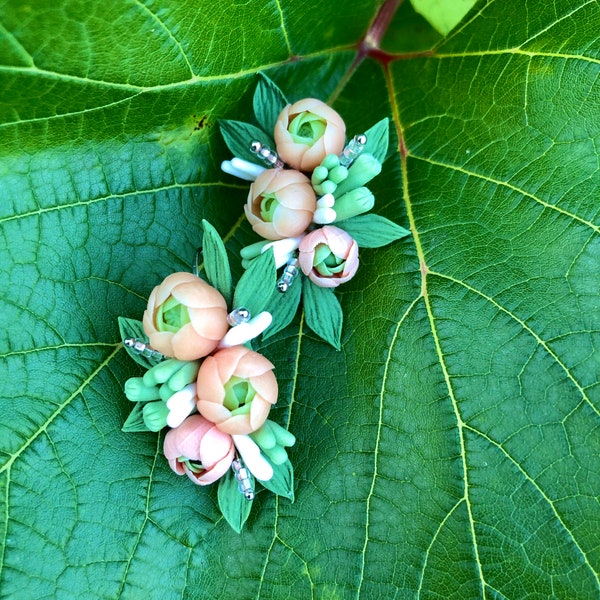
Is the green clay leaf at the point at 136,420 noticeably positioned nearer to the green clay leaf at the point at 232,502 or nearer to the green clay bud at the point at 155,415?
the green clay bud at the point at 155,415

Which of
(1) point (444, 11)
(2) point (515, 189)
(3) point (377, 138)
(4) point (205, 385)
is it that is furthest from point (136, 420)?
(1) point (444, 11)

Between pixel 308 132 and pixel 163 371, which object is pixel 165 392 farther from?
pixel 308 132

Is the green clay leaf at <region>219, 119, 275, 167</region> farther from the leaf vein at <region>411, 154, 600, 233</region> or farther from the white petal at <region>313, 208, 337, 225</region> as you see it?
the leaf vein at <region>411, 154, 600, 233</region>

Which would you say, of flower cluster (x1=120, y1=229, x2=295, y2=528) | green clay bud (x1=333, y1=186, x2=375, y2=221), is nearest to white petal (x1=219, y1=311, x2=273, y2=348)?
flower cluster (x1=120, y1=229, x2=295, y2=528)

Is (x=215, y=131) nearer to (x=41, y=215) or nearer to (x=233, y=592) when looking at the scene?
(x=41, y=215)

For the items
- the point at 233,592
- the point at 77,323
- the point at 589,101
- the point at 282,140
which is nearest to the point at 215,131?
the point at 282,140
